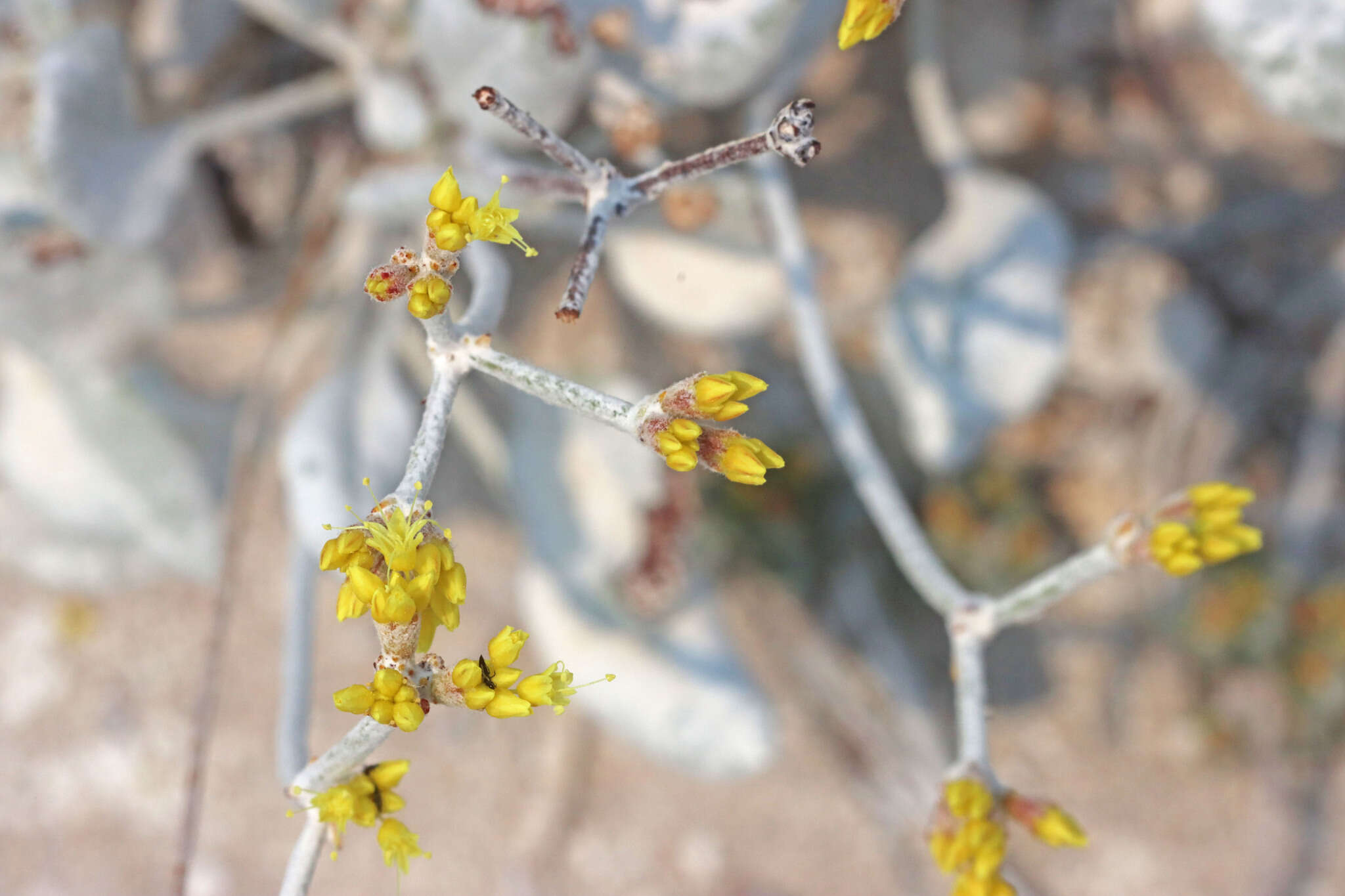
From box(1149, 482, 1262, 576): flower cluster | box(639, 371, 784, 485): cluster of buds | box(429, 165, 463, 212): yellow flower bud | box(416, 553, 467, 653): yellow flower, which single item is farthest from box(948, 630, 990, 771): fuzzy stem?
box(429, 165, 463, 212): yellow flower bud

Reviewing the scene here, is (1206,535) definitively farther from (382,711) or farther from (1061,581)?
(382,711)

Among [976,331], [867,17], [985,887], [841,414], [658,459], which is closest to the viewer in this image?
[867,17]

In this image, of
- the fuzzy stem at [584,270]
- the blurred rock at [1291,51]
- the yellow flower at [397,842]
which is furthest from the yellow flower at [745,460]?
the blurred rock at [1291,51]

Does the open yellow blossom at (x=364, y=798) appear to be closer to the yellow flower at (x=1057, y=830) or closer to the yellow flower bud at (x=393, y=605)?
the yellow flower bud at (x=393, y=605)

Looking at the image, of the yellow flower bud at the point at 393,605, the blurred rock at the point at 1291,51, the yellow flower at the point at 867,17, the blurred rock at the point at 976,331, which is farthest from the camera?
the blurred rock at the point at 976,331

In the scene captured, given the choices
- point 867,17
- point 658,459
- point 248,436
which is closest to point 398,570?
point 867,17

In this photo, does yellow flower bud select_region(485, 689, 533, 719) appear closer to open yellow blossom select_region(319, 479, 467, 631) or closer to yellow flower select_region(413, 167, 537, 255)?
open yellow blossom select_region(319, 479, 467, 631)
